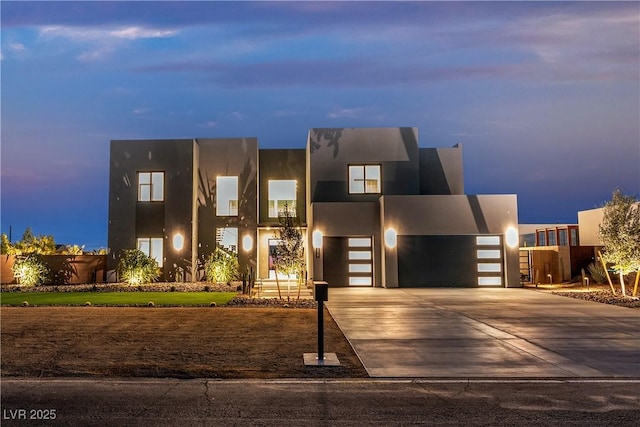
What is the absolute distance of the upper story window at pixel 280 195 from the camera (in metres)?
24.1

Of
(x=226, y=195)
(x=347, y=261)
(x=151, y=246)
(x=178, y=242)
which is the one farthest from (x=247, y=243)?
(x=347, y=261)

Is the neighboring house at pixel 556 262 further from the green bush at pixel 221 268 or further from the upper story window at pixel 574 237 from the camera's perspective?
the green bush at pixel 221 268

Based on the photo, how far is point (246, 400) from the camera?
500 centimetres

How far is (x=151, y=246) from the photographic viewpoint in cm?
2272

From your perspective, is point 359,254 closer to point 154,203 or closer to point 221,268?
point 221,268

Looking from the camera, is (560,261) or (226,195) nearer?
(560,261)

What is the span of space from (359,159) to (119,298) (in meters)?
12.3

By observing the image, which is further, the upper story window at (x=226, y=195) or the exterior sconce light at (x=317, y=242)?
the upper story window at (x=226, y=195)

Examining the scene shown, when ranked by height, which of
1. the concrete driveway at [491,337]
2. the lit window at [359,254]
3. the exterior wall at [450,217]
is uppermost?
the exterior wall at [450,217]

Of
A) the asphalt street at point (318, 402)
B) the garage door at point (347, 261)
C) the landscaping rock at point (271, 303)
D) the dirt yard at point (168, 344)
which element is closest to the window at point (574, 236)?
the garage door at point (347, 261)

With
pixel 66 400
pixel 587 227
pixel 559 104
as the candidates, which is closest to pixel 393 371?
pixel 66 400

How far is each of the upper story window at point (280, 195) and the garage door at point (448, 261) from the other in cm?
682

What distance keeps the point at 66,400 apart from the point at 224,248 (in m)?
18.2

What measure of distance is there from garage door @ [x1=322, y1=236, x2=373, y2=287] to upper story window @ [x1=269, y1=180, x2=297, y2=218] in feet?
14.5
